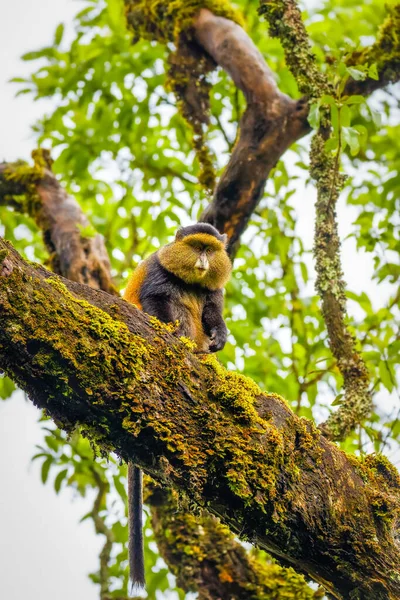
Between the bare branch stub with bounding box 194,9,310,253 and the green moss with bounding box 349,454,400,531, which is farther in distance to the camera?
the bare branch stub with bounding box 194,9,310,253

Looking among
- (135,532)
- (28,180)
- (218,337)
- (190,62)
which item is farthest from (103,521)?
(190,62)

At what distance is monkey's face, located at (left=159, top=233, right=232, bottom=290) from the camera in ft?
14.8

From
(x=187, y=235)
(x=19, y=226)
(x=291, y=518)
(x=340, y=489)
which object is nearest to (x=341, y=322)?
(x=187, y=235)

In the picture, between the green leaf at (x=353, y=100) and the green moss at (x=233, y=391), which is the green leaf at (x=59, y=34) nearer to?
the green leaf at (x=353, y=100)

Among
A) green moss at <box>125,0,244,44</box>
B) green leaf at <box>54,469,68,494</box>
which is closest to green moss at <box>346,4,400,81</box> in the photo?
green moss at <box>125,0,244,44</box>

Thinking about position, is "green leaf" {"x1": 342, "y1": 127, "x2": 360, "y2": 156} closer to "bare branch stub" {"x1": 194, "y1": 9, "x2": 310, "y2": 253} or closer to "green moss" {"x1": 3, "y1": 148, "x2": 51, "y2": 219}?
"bare branch stub" {"x1": 194, "y1": 9, "x2": 310, "y2": 253}

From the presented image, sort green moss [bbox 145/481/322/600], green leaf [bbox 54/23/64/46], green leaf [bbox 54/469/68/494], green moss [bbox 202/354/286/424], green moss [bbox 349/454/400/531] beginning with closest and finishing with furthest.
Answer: green moss [bbox 202/354/286/424] < green moss [bbox 349/454/400/531] < green moss [bbox 145/481/322/600] < green leaf [bbox 54/469/68/494] < green leaf [bbox 54/23/64/46]

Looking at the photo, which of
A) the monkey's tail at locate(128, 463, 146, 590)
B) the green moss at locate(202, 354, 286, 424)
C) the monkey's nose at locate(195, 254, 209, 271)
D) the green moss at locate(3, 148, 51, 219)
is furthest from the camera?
the green moss at locate(3, 148, 51, 219)

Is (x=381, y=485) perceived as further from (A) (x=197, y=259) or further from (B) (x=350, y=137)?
(A) (x=197, y=259)

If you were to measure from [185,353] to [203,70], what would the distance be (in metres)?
3.57

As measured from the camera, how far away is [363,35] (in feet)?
18.1

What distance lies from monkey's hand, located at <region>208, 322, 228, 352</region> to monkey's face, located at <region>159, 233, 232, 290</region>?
0.35 metres

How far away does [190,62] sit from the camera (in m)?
5.52

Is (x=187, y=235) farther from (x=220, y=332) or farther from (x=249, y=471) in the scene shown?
(x=249, y=471)
